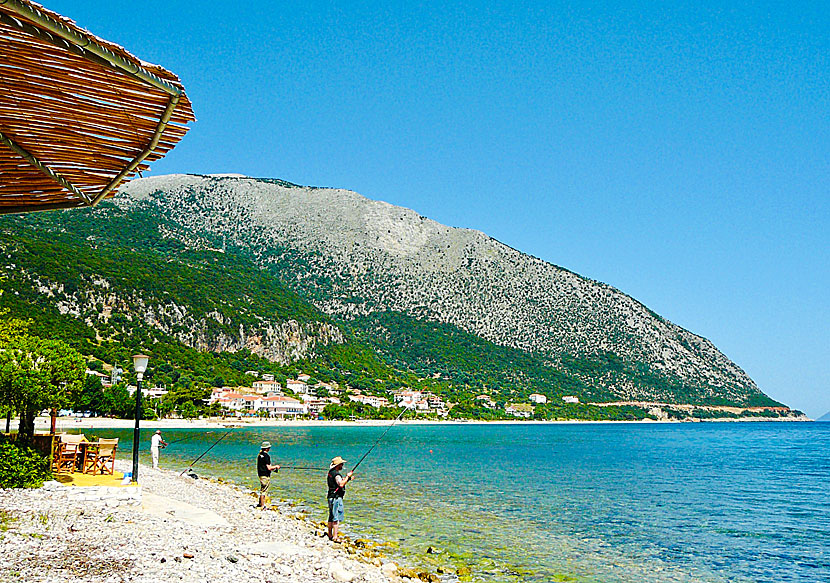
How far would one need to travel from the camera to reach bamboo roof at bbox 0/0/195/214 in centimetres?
274

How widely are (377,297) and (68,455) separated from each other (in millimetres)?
112066

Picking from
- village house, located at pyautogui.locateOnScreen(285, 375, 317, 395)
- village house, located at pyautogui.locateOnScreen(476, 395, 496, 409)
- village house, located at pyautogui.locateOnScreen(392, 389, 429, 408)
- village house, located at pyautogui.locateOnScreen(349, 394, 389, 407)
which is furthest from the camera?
village house, located at pyautogui.locateOnScreen(476, 395, 496, 409)

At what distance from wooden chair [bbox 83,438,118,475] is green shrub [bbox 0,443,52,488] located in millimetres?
1969

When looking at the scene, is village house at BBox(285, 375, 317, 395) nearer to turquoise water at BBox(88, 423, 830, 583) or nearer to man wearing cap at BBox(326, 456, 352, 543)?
turquoise water at BBox(88, 423, 830, 583)

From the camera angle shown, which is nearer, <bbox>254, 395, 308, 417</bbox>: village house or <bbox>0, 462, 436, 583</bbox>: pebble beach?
<bbox>0, 462, 436, 583</bbox>: pebble beach

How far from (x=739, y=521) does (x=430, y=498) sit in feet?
32.1

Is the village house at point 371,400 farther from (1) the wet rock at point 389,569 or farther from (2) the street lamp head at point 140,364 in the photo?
(1) the wet rock at point 389,569

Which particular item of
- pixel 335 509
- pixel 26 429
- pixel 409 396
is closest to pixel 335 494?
pixel 335 509

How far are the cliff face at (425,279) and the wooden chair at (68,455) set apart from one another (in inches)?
3863

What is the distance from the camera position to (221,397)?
9750cm

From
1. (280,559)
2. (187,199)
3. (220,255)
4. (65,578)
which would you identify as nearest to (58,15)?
(65,578)

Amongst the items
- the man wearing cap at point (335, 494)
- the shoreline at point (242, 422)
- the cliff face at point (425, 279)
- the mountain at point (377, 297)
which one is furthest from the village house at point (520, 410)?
the man wearing cap at point (335, 494)

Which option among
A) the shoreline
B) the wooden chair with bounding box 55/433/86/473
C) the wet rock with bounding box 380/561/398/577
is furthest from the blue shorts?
the shoreline

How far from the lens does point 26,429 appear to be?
49.9ft
